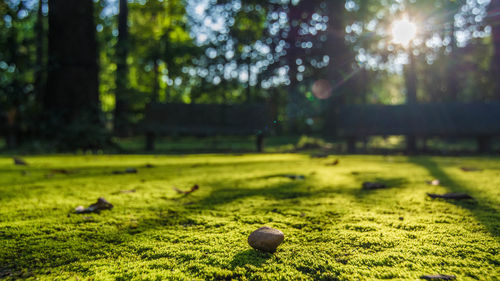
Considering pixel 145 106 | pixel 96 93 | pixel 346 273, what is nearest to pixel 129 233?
pixel 346 273

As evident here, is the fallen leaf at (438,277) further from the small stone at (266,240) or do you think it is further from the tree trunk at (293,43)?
the tree trunk at (293,43)

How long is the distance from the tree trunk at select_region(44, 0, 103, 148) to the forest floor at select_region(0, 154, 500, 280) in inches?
176

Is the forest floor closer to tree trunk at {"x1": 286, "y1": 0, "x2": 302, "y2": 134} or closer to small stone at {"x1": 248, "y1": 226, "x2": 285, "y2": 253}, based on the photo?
small stone at {"x1": 248, "y1": 226, "x2": 285, "y2": 253}

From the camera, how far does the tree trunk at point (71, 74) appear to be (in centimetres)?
614

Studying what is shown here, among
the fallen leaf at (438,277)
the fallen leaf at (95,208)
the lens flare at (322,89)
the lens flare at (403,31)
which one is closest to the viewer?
the fallen leaf at (438,277)

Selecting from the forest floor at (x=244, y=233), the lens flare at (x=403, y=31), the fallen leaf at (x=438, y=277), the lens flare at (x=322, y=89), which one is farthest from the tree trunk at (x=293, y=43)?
the fallen leaf at (x=438, y=277)

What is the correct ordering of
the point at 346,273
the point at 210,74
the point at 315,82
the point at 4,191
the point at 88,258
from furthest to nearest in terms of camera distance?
the point at 210,74 < the point at 315,82 < the point at 4,191 < the point at 88,258 < the point at 346,273

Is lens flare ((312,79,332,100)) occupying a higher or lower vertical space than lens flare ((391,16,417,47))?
lower

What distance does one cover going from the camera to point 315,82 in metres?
13.3

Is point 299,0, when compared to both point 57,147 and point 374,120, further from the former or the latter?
point 57,147

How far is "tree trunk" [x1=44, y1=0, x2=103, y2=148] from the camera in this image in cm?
614

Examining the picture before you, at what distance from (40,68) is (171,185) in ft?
19.4

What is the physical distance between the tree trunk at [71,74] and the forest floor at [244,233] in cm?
448

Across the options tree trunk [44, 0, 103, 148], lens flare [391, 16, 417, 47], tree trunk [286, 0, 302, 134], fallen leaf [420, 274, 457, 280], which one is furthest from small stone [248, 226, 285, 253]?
lens flare [391, 16, 417, 47]
